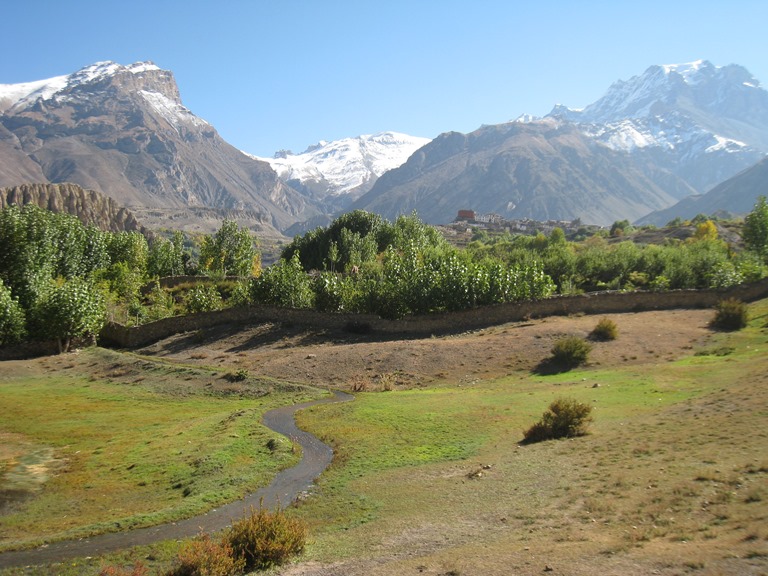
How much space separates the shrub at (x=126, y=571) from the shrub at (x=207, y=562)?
33.3 inches

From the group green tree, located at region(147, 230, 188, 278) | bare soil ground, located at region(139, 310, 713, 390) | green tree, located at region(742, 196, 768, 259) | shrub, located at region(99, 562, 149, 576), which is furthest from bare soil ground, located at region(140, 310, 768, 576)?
green tree, located at region(147, 230, 188, 278)

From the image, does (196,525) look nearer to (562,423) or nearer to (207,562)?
(207,562)

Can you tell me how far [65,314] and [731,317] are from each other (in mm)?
66628

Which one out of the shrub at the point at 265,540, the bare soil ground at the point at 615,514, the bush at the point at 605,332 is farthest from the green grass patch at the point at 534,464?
the bush at the point at 605,332

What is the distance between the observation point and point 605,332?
50.7 m

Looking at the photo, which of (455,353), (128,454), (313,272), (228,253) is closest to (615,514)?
(128,454)

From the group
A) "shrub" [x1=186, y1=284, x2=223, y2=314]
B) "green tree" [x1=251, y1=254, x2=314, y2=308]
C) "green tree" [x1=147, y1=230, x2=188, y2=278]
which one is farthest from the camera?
"green tree" [x1=147, y1=230, x2=188, y2=278]

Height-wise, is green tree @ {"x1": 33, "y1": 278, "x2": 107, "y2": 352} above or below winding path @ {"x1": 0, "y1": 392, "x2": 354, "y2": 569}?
above

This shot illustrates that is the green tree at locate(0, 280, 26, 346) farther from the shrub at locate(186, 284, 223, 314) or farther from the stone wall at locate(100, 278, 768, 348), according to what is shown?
the stone wall at locate(100, 278, 768, 348)

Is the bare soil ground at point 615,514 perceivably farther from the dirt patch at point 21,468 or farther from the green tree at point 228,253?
the green tree at point 228,253

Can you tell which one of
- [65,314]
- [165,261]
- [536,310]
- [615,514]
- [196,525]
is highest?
[165,261]

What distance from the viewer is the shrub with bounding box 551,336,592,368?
45812 millimetres

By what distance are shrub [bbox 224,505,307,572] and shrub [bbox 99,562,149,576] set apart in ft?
7.65

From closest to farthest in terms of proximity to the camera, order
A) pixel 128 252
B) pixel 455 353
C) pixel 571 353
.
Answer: pixel 571 353, pixel 455 353, pixel 128 252
